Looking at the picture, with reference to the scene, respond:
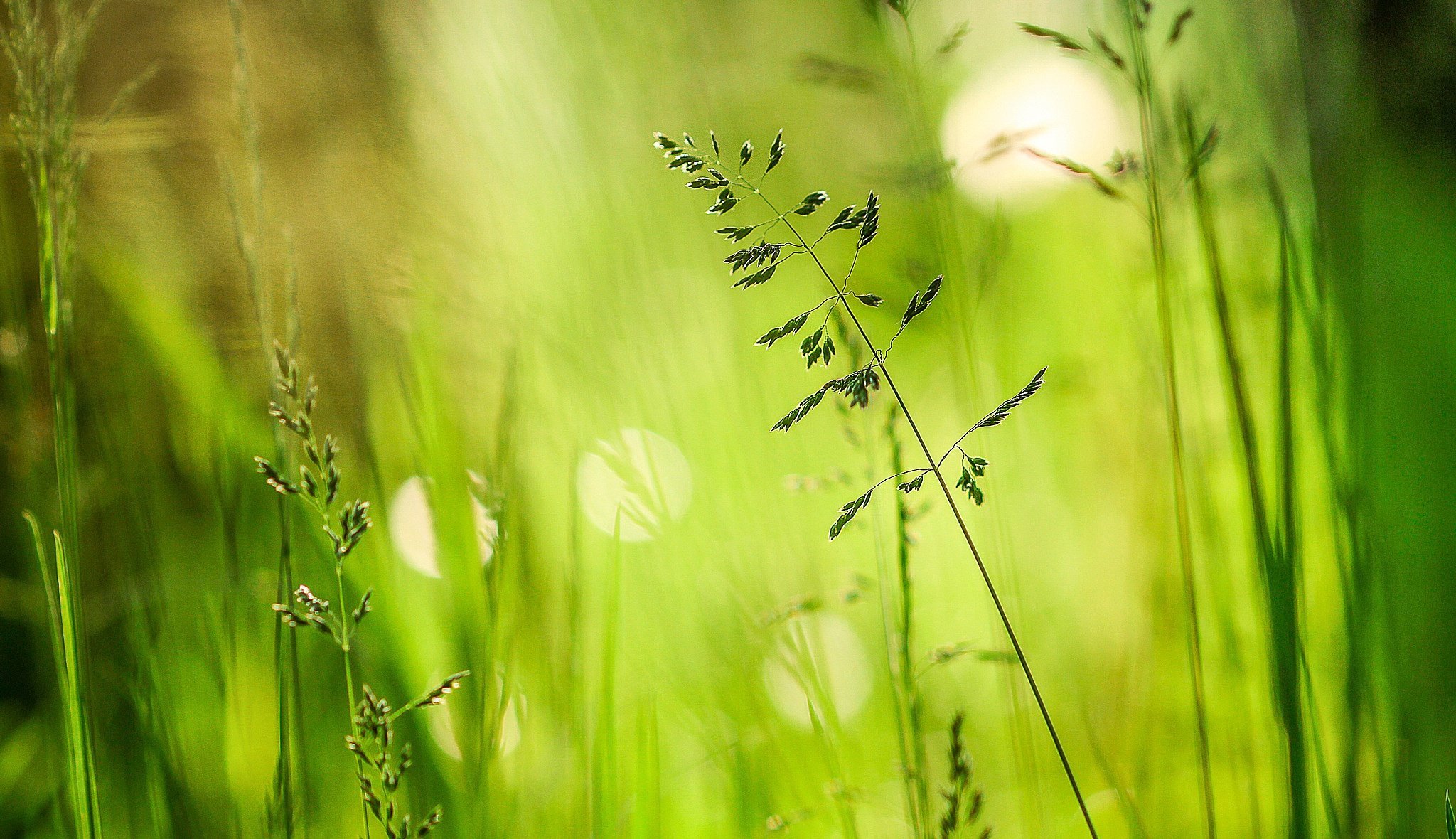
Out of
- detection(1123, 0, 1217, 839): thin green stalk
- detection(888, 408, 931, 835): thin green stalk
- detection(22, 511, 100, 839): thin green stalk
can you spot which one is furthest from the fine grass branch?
detection(22, 511, 100, 839): thin green stalk

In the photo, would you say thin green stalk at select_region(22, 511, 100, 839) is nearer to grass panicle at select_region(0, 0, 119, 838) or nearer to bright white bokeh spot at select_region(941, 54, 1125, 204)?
grass panicle at select_region(0, 0, 119, 838)

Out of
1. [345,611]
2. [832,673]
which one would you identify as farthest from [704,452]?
[345,611]

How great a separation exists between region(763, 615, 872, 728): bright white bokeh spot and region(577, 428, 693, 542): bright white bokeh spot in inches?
5.0

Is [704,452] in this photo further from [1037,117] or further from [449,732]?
[1037,117]

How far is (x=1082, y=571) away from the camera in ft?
2.52

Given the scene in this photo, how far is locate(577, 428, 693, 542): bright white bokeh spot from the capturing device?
0.50m

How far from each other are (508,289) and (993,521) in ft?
1.54

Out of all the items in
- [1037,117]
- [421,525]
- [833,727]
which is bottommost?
[833,727]

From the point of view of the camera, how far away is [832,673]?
59cm

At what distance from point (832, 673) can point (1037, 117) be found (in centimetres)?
65

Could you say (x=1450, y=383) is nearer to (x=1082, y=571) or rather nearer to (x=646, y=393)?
(x=1082, y=571)

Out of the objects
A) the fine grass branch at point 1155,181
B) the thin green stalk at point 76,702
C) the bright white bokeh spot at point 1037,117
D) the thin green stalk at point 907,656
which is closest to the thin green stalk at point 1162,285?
the fine grass branch at point 1155,181

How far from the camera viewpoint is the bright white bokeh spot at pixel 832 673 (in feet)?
1.77

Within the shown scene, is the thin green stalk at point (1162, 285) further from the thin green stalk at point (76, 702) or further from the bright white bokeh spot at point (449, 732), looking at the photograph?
the thin green stalk at point (76, 702)
